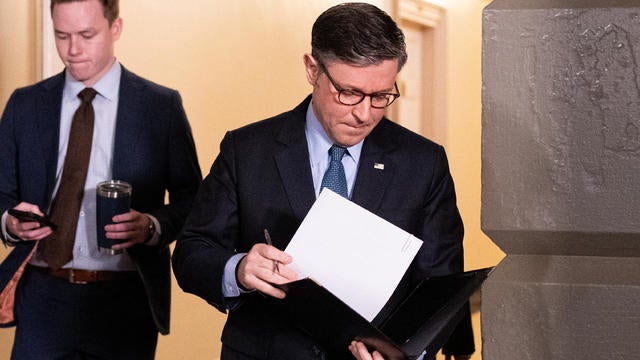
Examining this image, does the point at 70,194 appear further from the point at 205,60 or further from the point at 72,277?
the point at 205,60

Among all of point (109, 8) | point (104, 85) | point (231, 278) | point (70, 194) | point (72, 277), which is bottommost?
point (72, 277)

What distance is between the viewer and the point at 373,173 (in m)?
2.15

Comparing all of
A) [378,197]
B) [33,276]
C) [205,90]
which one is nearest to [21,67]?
[205,90]

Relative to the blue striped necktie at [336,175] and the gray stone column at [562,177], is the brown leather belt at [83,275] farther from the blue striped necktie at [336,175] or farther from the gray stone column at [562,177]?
the gray stone column at [562,177]

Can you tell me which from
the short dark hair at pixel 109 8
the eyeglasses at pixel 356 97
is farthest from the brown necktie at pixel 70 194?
the eyeglasses at pixel 356 97

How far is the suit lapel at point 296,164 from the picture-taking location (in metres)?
2.14

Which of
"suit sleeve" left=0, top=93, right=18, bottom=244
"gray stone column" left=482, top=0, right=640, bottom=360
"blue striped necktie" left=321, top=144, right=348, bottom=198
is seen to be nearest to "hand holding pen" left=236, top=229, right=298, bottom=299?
"blue striped necktie" left=321, top=144, right=348, bottom=198

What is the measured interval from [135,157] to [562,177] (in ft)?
6.82

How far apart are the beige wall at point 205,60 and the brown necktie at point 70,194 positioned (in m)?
1.30

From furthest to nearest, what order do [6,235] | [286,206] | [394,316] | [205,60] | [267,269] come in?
1. [205,60]
2. [6,235]
3. [286,206]
4. [394,316]
5. [267,269]

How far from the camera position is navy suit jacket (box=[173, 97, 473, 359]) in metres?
2.13

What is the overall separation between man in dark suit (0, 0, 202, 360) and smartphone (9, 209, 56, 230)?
0.06 feet

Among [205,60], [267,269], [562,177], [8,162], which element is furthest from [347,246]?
[205,60]

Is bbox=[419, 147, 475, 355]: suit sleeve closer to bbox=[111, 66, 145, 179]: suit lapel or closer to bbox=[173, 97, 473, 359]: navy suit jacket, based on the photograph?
bbox=[173, 97, 473, 359]: navy suit jacket
